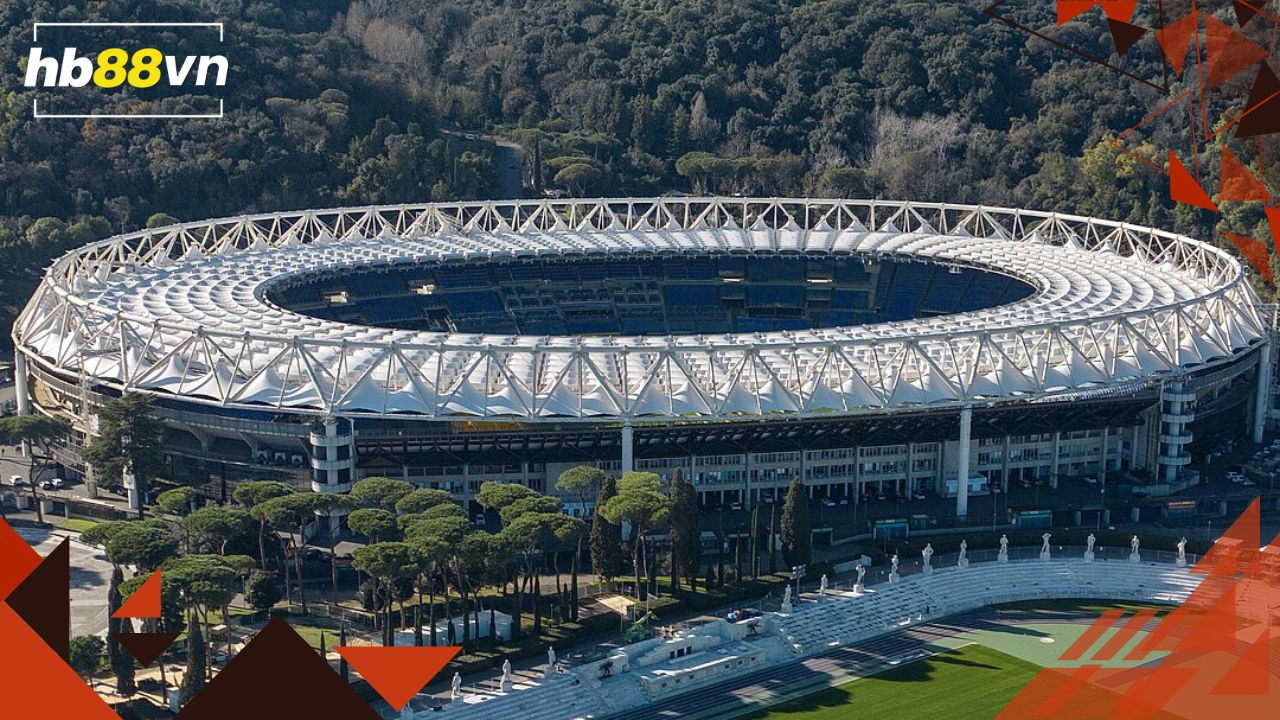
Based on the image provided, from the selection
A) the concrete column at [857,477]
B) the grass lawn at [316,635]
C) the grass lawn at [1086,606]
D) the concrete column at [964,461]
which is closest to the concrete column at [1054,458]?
the concrete column at [964,461]

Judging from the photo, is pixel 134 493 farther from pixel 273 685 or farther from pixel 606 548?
pixel 273 685

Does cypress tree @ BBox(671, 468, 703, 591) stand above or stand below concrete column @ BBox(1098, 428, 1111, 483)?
below

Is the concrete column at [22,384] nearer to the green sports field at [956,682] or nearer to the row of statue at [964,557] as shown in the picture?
the row of statue at [964,557]

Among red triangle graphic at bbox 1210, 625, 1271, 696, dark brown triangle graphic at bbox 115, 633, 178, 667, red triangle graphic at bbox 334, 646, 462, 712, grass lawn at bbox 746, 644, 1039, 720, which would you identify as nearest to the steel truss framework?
red triangle graphic at bbox 334, 646, 462, 712

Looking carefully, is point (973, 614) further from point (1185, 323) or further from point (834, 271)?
point (834, 271)

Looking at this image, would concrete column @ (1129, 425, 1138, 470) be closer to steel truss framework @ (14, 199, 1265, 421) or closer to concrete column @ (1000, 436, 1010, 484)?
steel truss framework @ (14, 199, 1265, 421)

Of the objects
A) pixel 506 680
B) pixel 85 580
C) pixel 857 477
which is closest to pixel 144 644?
pixel 85 580
